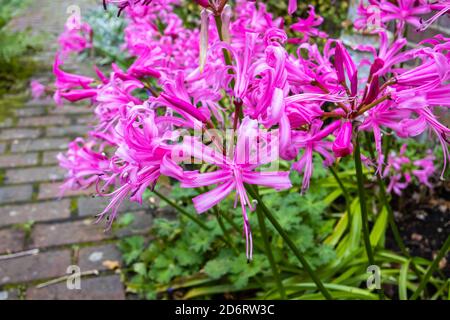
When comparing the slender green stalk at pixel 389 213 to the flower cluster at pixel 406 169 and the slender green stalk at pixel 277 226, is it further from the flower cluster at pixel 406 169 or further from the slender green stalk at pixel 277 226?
the flower cluster at pixel 406 169

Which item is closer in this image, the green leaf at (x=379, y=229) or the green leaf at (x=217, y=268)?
the green leaf at (x=217, y=268)

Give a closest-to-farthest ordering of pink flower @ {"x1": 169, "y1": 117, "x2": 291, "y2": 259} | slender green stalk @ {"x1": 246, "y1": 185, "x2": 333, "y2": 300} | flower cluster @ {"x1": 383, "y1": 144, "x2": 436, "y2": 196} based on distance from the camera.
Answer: pink flower @ {"x1": 169, "y1": 117, "x2": 291, "y2": 259}, slender green stalk @ {"x1": 246, "y1": 185, "x2": 333, "y2": 300}, flower cluster @ {"x1": 383, "y1": 144, "x2": 436, "y2": 196}

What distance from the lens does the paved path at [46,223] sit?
2391 millimetres

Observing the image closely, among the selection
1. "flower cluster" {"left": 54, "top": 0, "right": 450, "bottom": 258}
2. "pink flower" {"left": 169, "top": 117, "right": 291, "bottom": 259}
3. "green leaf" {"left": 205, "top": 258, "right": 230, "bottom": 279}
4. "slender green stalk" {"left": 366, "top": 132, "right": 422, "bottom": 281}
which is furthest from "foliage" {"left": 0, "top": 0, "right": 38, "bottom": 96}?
"pink flower" {"left": 169, "top": 117, "right": 291, "bottom": 259}

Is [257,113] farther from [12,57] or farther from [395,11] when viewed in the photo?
[12,57]

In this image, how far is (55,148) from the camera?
3809 millimetres

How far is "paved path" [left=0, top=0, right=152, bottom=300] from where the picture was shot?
94.1 inches

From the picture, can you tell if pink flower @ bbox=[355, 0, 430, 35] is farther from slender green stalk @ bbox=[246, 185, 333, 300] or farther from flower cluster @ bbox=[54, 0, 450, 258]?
slender green stalk @ bbox=[246, 185, 333, 300]

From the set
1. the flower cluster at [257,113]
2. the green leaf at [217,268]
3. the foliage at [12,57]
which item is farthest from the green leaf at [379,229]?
the foliage at [12,57]

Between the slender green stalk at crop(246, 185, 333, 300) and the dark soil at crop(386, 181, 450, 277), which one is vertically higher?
the slender green stalk at crop(246, 185, 333, 300)

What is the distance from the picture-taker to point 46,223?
288 centimetres
